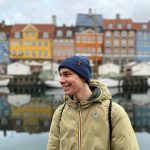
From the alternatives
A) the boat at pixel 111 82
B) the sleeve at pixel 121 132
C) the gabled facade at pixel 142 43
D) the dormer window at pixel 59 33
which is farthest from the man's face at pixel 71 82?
the gabled facade at pixel 142 43

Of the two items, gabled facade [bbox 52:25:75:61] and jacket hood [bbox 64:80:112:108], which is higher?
jacket hood [bbox 64:80:112:108]

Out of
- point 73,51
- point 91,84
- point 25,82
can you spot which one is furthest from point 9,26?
point 91,84

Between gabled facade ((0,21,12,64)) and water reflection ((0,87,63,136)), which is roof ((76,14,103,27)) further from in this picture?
water reflection ((0,87,63,136))

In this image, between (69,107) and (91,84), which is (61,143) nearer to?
(69,107)

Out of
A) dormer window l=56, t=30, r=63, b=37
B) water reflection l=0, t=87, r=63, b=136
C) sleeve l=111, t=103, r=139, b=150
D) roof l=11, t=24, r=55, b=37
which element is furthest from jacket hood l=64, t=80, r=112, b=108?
roof l=11, t=24, r=55, b=37

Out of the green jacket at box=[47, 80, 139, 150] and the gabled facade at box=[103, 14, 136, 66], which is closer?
the green jacket at box=[47, 80, 139, 150]

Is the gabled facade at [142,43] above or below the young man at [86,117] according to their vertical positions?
below

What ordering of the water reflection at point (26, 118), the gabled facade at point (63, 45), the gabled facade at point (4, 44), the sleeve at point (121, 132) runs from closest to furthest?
the sleeve at point (121, 132), the water reflection at point (26, 118), the gabled facade at point (63, 45), the gabled facade at point (4, 44)

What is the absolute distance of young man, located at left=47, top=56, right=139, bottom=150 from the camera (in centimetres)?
231

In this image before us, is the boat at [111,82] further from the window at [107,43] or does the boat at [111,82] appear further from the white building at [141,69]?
the window at [107,43]

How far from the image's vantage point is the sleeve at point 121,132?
2.29 metres

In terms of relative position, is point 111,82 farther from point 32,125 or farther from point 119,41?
point 119,41

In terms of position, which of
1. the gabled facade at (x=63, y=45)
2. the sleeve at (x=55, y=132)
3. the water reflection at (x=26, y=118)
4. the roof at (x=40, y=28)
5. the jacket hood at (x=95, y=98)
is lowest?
the water reflection at (x=26, y=118)

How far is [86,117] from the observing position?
7.78 feet
